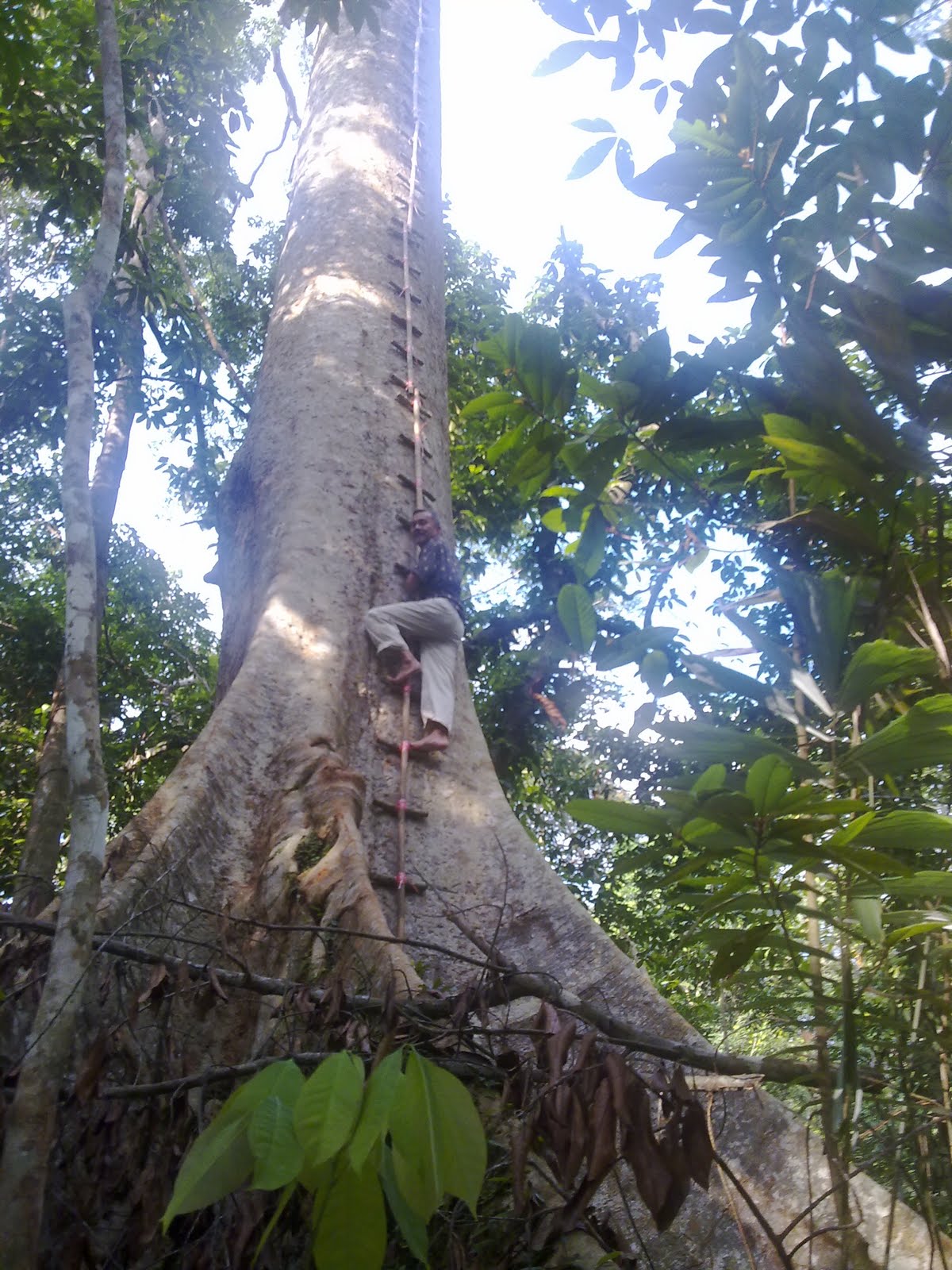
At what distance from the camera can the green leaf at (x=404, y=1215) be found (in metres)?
0.84

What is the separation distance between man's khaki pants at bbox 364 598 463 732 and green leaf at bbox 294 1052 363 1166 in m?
2.23

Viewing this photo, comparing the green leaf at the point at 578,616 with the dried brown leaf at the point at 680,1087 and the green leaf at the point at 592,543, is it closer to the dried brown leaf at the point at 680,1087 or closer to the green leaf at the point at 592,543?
the green leaf at the point at 592,543

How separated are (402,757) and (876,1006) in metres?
1.76

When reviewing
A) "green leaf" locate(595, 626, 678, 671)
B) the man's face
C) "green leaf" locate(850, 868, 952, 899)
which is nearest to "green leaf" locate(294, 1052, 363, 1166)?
"green leaf" locate(850, 868, 952, 899)

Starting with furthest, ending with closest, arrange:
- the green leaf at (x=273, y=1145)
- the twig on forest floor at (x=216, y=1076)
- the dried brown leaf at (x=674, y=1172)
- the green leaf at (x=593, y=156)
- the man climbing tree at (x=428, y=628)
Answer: the man climbing tree at (x=428, y=628) < the green leaf at (x=593, y=156) < the twig on forest floor at (x=216, y=1076) < the dried brown leaf at (x=674, y=1172) < the green leaf at (x=273, y=1145)

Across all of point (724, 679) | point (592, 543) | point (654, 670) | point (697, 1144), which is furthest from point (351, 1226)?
point (592, 543)

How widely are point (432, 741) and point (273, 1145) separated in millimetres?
2213

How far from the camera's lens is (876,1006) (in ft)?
4.24

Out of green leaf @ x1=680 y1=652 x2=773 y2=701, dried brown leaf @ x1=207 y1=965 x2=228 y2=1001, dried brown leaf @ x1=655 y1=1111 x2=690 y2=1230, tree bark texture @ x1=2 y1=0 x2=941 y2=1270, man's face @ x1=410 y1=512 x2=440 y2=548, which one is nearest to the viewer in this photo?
dried brown leaf @ x1=655 y1=1111 x2=690 y2=1230

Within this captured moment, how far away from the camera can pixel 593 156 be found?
168 centimetres

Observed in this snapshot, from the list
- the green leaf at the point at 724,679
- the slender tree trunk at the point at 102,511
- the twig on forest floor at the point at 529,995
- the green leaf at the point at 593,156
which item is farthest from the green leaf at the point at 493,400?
the slender tree trunk at the point at 102,511

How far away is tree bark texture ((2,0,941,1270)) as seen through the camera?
1.55m

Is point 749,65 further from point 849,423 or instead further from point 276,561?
point 276,561

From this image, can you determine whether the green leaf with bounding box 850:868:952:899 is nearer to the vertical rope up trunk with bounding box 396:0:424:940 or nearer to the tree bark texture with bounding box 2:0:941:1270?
the tree bark texture with bounding box 2:0:941:1270
